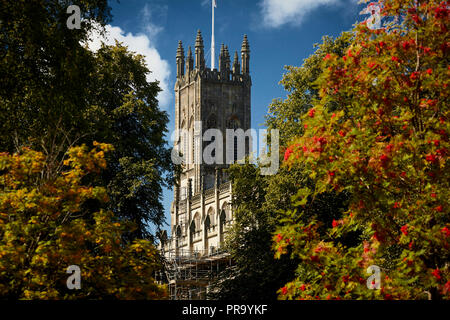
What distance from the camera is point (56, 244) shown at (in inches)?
450

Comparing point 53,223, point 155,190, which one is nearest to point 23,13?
point 53,223

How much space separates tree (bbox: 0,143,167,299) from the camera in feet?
35.9

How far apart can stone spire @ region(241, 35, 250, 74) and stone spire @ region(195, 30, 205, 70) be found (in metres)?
6.43

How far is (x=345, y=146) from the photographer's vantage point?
10.6 metres

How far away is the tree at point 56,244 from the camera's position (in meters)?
11.0

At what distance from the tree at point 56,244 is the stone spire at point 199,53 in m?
84.1

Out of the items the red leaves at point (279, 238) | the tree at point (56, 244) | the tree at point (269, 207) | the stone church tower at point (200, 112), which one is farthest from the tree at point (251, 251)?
the stone church tower at point (200, 112)

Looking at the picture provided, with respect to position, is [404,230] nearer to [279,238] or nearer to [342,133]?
[342,133]

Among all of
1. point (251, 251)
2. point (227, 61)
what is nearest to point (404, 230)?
point (251, 251)

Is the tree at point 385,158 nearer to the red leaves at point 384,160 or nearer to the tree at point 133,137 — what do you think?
the red leaves at point 384,160

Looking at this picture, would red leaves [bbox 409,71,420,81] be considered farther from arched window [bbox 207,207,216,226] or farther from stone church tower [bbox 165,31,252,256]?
stone church tower [bbox 165,31,252,256]

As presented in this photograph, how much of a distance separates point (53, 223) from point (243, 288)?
14.0 m

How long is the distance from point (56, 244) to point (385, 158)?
5945 mm

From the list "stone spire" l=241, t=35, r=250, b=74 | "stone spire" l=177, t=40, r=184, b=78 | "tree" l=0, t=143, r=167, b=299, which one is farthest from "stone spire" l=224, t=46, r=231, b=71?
"tree" l=0, t=143, r=167, b=299
